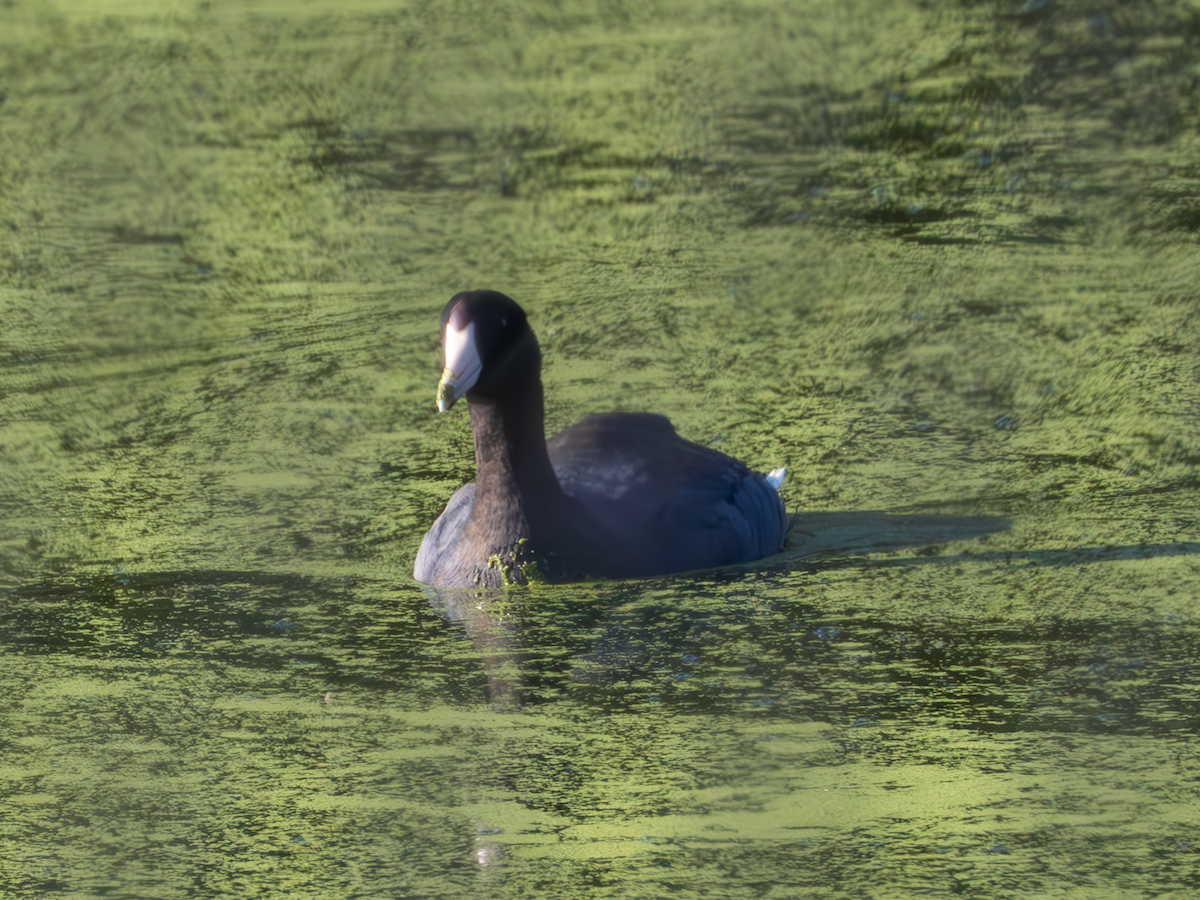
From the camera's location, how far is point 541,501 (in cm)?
484

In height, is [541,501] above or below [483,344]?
below

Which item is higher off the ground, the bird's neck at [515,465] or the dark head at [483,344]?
the dark head at [483,344]

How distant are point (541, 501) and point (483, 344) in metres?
0.47

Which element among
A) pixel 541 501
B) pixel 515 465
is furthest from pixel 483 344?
pixel 541 501

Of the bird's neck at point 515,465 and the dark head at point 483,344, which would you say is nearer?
the dark head at point 483,344

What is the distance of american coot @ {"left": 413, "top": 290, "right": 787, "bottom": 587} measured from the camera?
4734 millimetres

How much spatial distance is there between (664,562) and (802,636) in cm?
59

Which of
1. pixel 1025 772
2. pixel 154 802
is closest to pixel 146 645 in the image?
pixel 154 802

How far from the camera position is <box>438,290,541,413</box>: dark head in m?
4.63

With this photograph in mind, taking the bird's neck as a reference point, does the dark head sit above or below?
above

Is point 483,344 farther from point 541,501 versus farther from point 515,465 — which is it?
point 541,501

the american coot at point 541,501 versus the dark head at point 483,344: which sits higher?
the dark head at point 483,344

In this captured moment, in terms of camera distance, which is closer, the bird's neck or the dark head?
the dark head

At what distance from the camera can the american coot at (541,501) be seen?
15.5 ft
